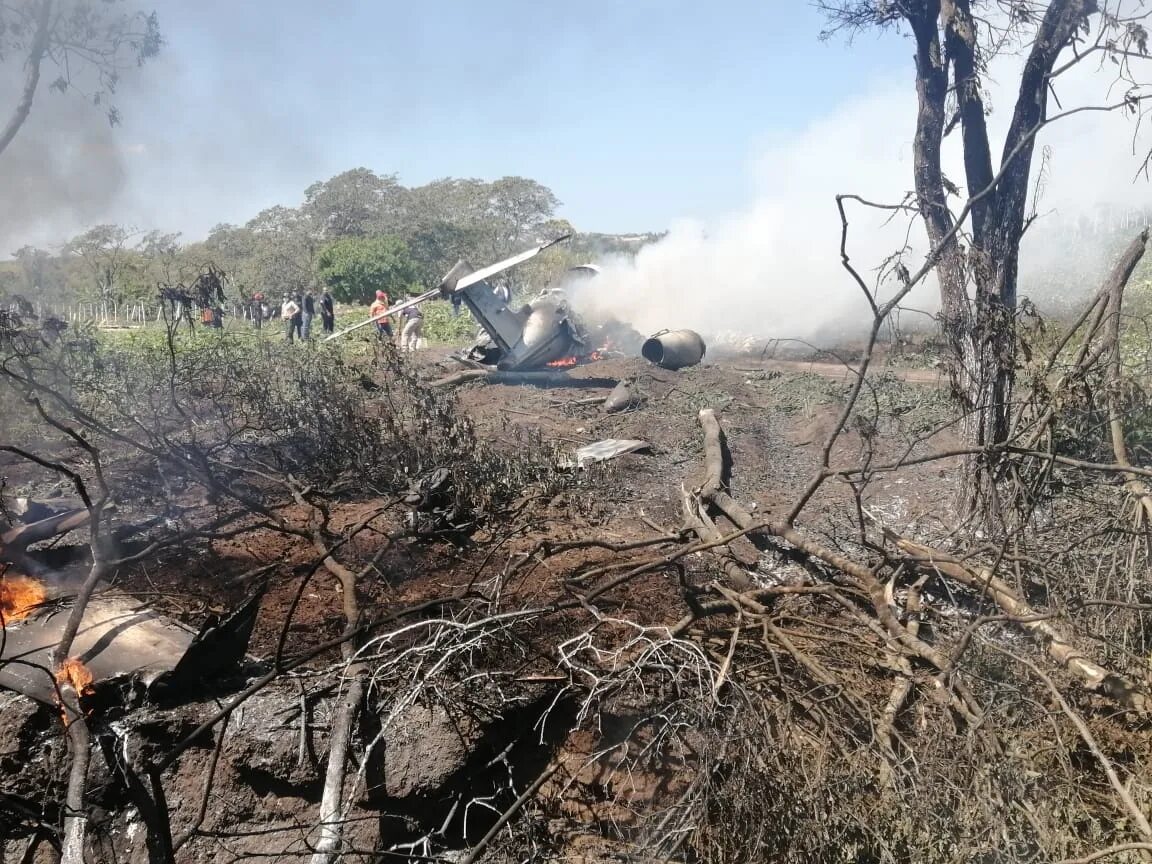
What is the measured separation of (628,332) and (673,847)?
13259 mm

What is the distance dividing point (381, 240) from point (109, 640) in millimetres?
29456

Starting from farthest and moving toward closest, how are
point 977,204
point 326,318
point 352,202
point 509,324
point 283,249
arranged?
point 352,202 < point 283,249 < point 326,318 < point 509,324 < point 977,204

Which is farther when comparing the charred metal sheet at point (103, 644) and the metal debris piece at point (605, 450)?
the metal debris piece at point (605, 450)

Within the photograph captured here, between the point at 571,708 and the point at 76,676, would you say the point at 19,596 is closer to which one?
the point at 76,676

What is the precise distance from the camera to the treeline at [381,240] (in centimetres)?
2720

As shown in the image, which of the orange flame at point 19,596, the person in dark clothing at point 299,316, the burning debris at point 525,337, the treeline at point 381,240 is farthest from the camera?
the treeline at point 381,240

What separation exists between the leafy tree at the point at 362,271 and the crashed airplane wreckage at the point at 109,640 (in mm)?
25929

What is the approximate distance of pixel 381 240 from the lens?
3147 cm

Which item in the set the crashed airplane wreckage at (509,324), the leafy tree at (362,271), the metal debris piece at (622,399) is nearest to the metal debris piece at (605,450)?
the metal debris piece at (622,399)

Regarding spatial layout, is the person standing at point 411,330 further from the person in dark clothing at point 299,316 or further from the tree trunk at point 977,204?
the tree trunk at point 977,204

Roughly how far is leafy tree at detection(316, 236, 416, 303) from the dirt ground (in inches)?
890

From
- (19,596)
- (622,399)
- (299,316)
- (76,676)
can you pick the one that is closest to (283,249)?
(299,316)

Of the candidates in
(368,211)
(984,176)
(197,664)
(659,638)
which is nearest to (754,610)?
(659,638)

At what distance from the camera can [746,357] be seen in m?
14.2
